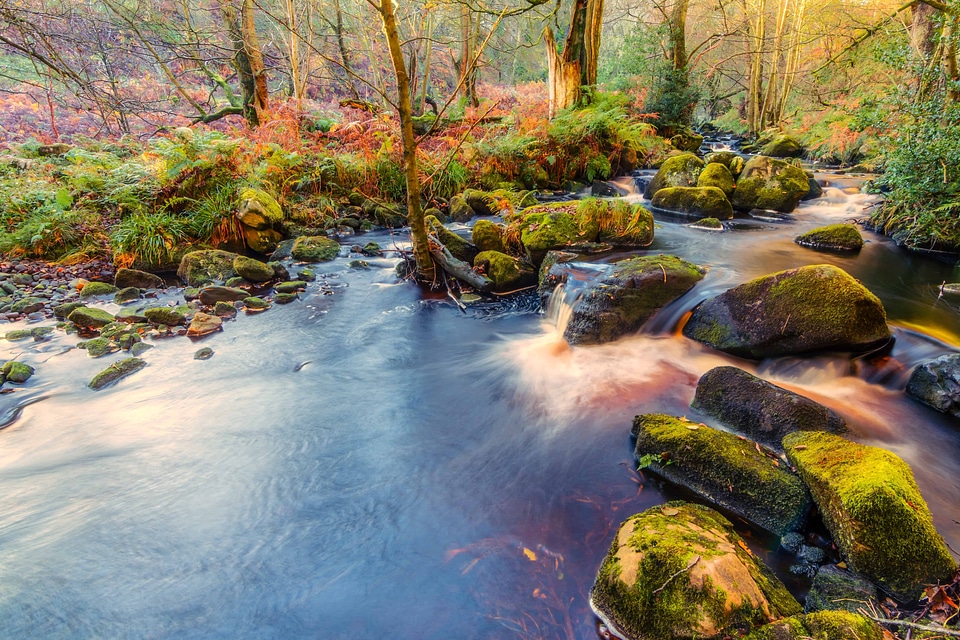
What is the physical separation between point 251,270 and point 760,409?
24.0ft

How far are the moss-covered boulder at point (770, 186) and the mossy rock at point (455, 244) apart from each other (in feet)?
24.3

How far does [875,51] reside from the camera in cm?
744

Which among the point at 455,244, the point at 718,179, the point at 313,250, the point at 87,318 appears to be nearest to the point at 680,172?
the point at 718,179

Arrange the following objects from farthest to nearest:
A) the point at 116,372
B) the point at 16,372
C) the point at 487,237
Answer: the point at 487,237 < the point at 116,372 < the point at 16,372

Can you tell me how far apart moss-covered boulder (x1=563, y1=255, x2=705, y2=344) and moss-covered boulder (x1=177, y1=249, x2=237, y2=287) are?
19.4 ft

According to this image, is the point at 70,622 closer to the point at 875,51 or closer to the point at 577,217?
the point at 577,217

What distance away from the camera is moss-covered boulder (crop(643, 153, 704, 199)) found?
1147 centimetres

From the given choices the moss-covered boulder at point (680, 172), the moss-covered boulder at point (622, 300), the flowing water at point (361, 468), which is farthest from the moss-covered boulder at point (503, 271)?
the moss-covered boulder at point (680, 172)

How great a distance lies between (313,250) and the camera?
875 cm

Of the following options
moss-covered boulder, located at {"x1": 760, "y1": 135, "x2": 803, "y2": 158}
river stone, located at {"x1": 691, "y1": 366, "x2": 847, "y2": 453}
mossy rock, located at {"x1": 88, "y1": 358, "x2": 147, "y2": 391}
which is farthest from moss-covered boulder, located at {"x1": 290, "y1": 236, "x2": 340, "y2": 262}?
moss-covered boulder, located at {"x1": 760, "y1": 135, "x2": 803, "y2": 158}

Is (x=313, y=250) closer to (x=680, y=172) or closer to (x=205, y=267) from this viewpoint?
(x=205, y=267)

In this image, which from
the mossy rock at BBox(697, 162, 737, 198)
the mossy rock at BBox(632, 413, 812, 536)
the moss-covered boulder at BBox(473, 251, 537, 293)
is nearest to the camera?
the mossy rock at BBox(632, 413, 812, 536)

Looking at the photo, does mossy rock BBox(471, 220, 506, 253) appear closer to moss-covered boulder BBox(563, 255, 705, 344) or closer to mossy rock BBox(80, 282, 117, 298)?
moss-covered boulder BBox(563, 255, 705, 344)

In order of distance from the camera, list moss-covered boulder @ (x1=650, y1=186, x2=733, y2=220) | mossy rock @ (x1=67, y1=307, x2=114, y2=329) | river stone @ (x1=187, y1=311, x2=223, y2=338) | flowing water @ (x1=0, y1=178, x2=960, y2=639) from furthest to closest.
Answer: moss-covered boulder @ (x1=650, y1=186, x2=733, y2=220) < river stone @ (x1=187, y1=311, x2=223, y2=338) < mossy rock @ (x1=67, y1=307, x2=114, y2=329) < flowing water @ (x1=0, y1=178, x2=960, y2=639)
